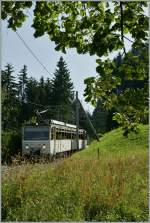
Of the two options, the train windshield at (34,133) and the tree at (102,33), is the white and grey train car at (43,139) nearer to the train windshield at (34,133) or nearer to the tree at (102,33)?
the train windshield at (34,133)

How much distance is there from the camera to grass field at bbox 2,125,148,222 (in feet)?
21.2

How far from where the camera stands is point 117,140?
997 inches

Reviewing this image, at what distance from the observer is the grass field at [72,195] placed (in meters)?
6.48

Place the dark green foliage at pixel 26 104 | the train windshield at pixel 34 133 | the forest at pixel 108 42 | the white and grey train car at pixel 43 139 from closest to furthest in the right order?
1. the forest at pixel 108 42
2. the white and grey train car at pixel 43 139
3. the train windshield at pixel 34 133
4. the dark green foliage at pixel 26 104

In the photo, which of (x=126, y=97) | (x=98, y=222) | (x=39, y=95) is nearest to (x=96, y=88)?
(x=126, y=97)

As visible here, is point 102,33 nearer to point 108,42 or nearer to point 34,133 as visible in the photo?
point 108,42

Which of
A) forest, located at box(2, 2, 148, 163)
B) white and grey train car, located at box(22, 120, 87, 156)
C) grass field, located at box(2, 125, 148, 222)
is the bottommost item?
grass field, located at box(2, 125, 148, 222)

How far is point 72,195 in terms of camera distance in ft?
23.6

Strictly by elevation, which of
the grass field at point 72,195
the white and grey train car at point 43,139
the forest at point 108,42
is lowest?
the grass field at point 72,195

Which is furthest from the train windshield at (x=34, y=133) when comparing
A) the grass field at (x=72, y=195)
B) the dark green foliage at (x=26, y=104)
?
the grass field at (x=72, y=195)

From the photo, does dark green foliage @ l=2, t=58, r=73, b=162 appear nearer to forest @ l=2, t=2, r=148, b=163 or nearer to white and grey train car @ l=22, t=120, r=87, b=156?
white and grey train car @ l=22, t=120, r=87, b=156

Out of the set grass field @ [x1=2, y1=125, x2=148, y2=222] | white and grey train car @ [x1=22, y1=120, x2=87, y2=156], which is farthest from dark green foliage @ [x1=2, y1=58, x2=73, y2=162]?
grass field @ [x1=2, y1=125, x2=148, y2=222]

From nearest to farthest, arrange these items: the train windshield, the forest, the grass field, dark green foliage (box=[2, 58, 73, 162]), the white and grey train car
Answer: the forest
the grass field
the white and grey train car
the train windshield
dark green foliage (box=[2, 58, 73, 162])

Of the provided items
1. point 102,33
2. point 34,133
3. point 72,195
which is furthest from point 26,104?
point 102,33
